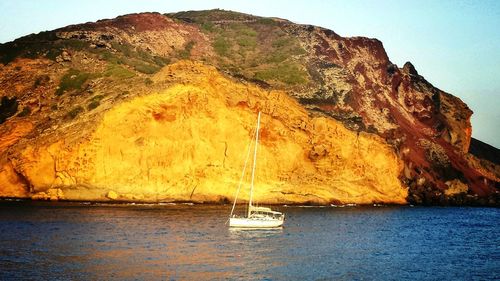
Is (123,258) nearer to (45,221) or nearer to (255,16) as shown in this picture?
(45,221)

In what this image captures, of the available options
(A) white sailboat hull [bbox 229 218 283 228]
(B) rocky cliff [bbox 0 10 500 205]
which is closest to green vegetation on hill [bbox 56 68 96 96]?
(B) rocky cliff [bbox 0 10 500 205]

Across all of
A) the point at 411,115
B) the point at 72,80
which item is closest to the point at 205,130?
the point at 72,80

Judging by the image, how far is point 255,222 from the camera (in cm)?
5744

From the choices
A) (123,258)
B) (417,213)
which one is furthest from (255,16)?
(123,258)

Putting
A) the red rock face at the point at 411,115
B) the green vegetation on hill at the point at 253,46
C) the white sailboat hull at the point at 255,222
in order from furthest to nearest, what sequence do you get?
1. the green vegetation on hill at the point at 253,46
2. the red rock face at the point at 411,115
3. the white sailboat hull at the point at 255,222

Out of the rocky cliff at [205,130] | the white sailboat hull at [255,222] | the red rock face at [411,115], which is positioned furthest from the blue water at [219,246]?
the red rock face at [411,115]

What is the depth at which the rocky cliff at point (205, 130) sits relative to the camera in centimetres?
7475

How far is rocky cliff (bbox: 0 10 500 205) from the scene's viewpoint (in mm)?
74750

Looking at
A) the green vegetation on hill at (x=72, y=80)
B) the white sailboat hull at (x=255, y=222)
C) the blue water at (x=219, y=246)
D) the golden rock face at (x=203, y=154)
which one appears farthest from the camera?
the green vegetation on hill at (x=72, y=80)

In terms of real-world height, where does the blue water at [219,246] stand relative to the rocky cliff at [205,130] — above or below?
below

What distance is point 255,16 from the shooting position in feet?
537

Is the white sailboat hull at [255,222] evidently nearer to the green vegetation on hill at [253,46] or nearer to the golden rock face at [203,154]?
the golden rock face at [203,154]

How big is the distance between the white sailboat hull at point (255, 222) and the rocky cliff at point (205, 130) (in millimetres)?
19611

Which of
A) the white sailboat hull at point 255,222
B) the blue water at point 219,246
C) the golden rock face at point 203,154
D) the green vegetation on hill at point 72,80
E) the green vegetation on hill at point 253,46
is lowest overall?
the blue water at point 219,246
